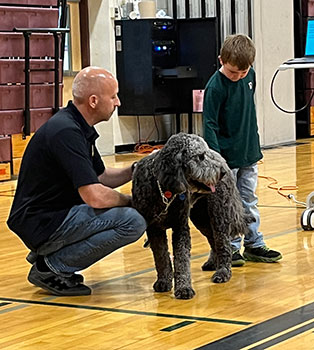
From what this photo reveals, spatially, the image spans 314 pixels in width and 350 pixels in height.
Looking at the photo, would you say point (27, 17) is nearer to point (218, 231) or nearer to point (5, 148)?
point (5, 148)

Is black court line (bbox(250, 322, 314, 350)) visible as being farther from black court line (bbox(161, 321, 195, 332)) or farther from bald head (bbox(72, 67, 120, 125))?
bald head (bbox(72, 67, 120, 125))

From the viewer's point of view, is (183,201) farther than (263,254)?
No

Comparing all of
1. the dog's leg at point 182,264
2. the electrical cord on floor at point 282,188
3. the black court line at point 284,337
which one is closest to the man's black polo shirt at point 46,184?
the dog's leg at point 182,264

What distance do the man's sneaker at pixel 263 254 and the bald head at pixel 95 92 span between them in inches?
46.5

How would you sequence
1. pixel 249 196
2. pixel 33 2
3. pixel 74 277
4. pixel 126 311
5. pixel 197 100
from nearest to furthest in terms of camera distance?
pixel 126 311, pixel 74 277, pixel 249 196, pixel 33 2, pixel 197 100

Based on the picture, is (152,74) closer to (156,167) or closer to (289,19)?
(289,19)

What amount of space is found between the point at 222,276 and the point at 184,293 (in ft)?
1.25

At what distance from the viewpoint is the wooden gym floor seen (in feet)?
11.1

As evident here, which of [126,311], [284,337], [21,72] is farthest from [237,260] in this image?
[21,72]

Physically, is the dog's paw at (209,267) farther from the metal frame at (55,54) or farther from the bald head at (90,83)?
the metal frame at (55,54)

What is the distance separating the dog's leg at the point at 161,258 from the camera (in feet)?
13.6

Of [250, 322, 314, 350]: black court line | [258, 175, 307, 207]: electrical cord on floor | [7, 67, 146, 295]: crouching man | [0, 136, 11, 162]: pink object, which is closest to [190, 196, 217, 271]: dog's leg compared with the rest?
[7, 67, 146, 295]: crouching man

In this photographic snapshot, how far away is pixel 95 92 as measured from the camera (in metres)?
4.19

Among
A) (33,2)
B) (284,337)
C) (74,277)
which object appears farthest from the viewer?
(33,2)
